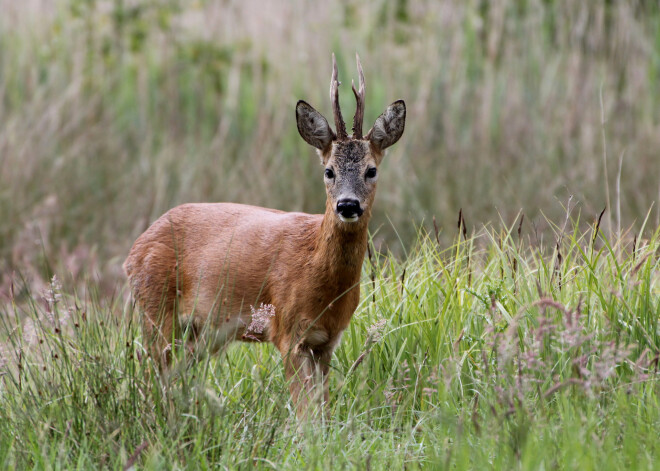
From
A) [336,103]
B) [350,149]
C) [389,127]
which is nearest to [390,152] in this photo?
[389,127]

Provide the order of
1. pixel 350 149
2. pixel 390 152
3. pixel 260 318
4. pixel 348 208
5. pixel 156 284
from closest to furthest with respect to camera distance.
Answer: pixel 260 318
pixel 348 208
pixel 350 149
pixel 156 284
pixel 390 152

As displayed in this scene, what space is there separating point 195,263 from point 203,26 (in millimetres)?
6465

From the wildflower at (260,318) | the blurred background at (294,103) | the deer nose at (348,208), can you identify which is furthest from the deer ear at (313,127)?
the blurred background at (294,103)

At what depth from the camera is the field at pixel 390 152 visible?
4766mm

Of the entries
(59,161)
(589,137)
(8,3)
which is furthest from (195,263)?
(8,3)

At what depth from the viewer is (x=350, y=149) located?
485 centimetres

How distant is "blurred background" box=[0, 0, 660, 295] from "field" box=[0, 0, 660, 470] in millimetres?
23

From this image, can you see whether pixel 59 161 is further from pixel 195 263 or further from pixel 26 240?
pixel 195 263

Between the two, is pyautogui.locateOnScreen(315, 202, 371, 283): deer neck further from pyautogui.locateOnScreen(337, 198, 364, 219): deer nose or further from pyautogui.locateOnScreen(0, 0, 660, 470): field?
pyautogui.locateOnScreen(0, 0, 660, 470): field

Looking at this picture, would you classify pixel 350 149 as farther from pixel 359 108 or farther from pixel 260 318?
pixel 260 318

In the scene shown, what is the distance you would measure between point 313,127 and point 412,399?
140cm

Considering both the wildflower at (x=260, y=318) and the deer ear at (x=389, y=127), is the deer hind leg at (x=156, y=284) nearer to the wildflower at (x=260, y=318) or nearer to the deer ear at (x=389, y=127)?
the wildflower at (x=260, y=318)

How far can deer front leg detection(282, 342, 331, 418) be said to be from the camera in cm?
444

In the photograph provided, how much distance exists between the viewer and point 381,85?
32.7ft
